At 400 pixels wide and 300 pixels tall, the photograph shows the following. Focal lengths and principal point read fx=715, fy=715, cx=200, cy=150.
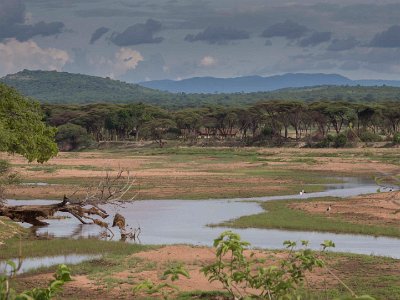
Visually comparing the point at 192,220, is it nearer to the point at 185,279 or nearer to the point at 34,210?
the point at 34,210

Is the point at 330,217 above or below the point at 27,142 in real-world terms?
below

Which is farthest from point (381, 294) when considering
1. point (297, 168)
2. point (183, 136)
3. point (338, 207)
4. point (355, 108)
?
point (183, 136)

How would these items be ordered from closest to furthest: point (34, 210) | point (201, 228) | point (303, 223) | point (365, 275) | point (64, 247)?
point (365, 275) → point (34, 210) → point (64, 247) → point (201, 228) → point (303, 223)

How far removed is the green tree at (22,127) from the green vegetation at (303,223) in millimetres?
10044

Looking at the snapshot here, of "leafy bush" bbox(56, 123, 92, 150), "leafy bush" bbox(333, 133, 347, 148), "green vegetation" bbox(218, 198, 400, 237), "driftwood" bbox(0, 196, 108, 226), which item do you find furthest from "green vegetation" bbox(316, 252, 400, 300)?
"leafy bush" bbox(56, 123, 92, 150)

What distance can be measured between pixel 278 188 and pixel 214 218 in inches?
639

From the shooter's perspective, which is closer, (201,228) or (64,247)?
(64,247)

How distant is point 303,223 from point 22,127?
1404cm

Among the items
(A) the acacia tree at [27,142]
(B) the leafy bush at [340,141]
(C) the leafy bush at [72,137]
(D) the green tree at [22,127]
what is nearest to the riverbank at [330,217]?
(A) the acacia tree at [27,142]

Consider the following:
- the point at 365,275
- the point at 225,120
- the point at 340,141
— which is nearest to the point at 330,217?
the point at 365,275

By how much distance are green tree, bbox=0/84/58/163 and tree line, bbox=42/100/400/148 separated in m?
76.0

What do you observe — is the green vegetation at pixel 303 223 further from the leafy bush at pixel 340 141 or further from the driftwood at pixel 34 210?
the leafy bush at pixel 340 141

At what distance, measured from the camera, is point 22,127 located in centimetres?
2764

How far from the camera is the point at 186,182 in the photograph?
5669 centimetres
